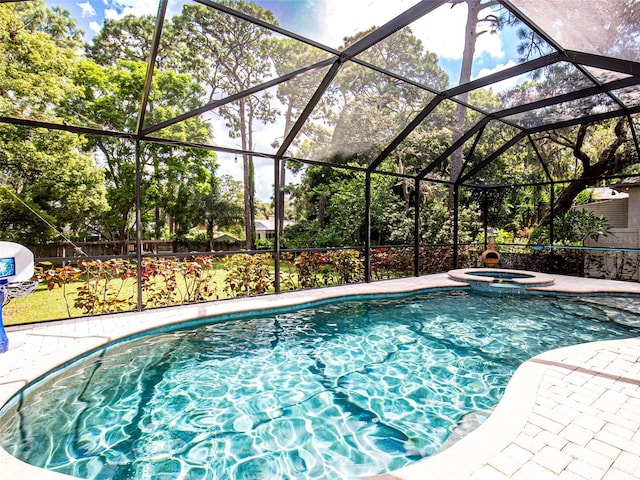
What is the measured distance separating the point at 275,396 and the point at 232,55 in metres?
7.55

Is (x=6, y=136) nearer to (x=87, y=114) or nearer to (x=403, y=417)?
(x=87, y=114)

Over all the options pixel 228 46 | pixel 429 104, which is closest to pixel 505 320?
pixel 429 104

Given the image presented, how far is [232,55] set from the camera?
8141mm

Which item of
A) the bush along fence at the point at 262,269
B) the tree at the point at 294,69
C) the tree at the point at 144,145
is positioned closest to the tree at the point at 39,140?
the tree at the point at 144,145

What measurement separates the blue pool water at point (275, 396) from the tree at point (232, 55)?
378cm

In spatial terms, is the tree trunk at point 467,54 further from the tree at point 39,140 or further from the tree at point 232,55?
the tree at point 39,140

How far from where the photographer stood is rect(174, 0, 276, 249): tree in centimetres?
557

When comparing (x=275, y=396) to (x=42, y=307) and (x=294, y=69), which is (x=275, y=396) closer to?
(x=294, y=69)

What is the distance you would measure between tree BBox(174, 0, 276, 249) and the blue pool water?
3.78 meters

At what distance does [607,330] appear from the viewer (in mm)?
5238

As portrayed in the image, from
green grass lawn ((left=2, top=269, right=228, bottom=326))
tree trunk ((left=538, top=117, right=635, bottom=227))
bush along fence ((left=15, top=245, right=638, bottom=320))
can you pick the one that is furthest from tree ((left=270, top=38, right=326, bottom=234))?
tree trunk ((left=538, top=117, right=635, bottom=227))

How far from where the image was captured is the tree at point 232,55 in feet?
18.3

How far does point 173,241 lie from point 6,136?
914cm

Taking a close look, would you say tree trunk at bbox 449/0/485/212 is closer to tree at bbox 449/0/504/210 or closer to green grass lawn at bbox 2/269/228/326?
tree at bbox 449/0/504/210
